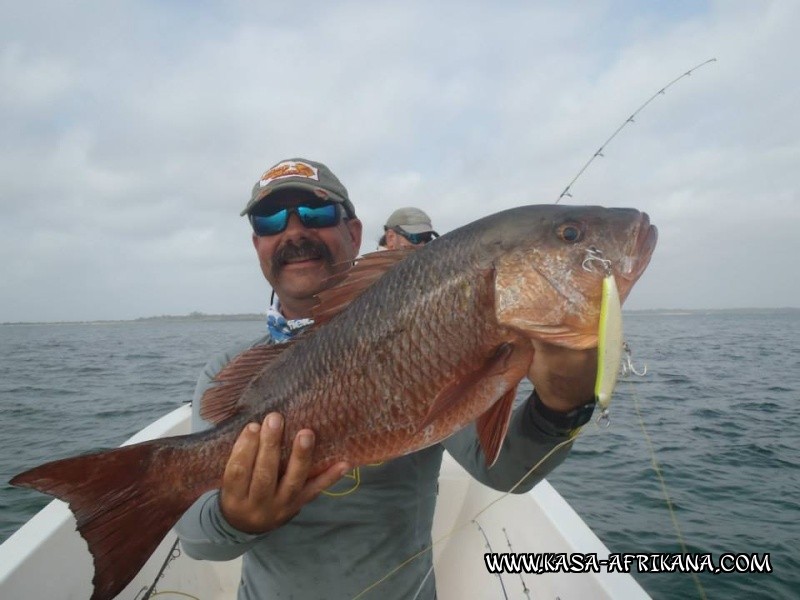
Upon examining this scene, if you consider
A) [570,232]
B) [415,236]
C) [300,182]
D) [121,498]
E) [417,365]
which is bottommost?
[121,498]

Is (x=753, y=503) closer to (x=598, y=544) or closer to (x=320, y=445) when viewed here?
(x=598, y=544)

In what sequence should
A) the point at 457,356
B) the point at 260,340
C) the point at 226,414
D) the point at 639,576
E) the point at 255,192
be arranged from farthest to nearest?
the point at 639,576 → the point at 260,340 → the point at 255,192 → the point at 226,414 → the point at 457,356

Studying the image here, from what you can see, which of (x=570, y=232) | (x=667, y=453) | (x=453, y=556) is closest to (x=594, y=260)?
(x=570, y=232)

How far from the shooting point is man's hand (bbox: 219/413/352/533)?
2023 millimetres

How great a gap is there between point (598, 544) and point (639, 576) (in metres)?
3.01

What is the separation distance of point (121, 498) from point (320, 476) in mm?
848

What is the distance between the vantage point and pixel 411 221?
709 centimetres

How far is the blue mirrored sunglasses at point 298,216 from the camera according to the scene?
9.82 feet

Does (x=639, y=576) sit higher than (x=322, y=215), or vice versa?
(x=322, y=215)

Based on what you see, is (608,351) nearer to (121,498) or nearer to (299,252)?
(299,252)

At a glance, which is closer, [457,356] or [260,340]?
[457,356]

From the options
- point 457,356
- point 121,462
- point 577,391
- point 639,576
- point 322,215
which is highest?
point 322,215

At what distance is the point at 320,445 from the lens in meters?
2.09

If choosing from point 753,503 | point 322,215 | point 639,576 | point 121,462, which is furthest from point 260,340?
point 753,503
